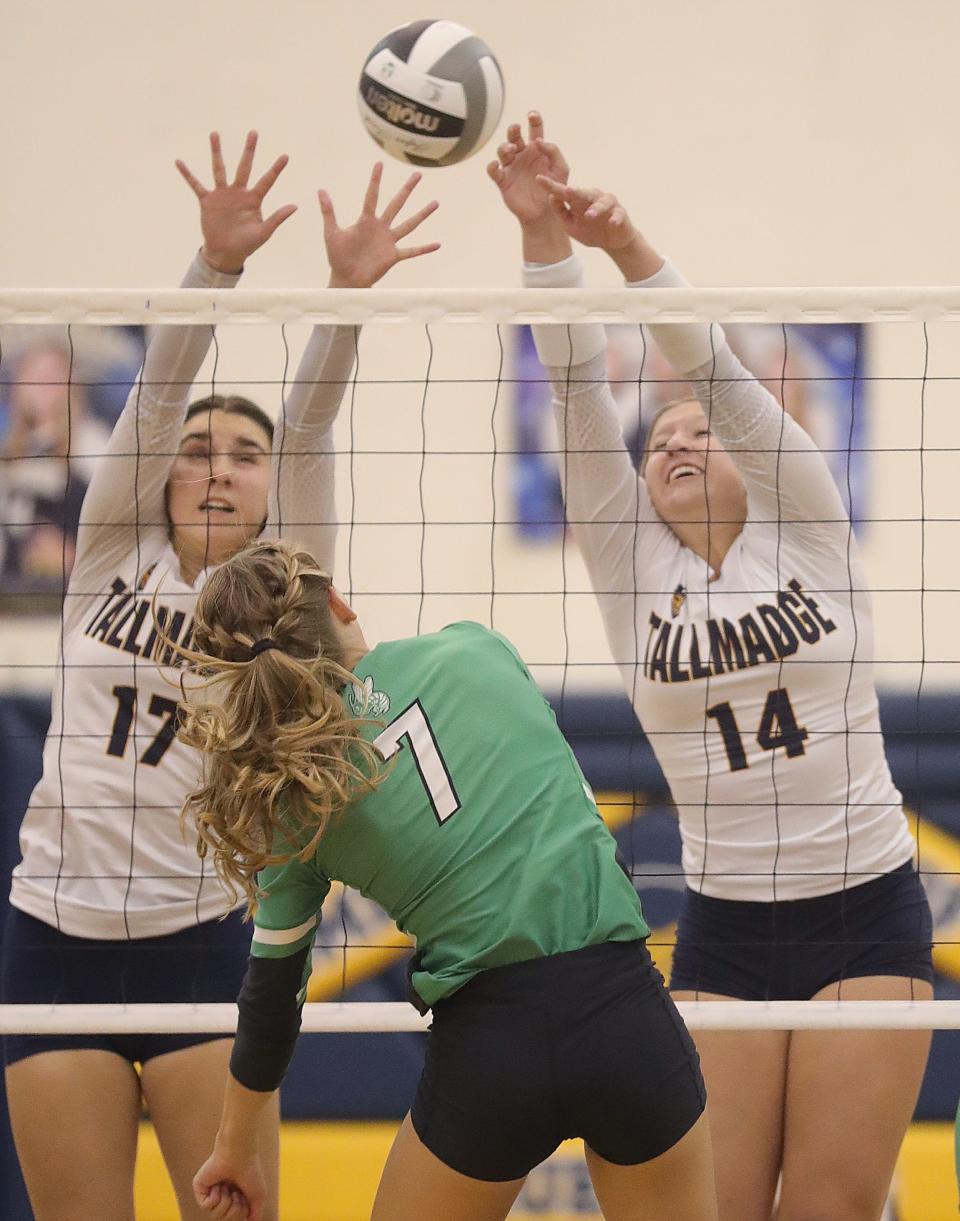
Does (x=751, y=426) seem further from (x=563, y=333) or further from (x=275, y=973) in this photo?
(x=275, y=973)

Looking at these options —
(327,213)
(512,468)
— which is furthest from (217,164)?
(512,468)

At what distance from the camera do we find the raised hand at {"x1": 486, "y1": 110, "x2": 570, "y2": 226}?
2.53 m

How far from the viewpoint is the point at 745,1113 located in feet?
7.79

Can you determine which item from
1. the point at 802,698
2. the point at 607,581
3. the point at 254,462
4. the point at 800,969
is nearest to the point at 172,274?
the point at 254,462

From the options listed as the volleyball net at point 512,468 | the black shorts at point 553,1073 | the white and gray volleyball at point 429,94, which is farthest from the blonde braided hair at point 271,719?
the volleyball net at point 512,468

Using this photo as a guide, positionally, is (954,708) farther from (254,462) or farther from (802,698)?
(254,462)

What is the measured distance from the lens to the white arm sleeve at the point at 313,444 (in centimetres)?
243

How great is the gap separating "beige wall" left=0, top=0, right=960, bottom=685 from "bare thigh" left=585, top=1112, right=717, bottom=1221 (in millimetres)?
2714

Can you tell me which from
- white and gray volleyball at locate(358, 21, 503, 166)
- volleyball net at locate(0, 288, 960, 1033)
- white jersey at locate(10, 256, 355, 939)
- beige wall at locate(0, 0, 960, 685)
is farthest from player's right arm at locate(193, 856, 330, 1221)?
beige wall at locate(0, 0, 960, 685)

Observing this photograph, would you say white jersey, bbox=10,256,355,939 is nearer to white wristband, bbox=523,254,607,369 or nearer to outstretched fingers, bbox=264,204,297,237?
outstretched fingers, bbox=264,204,297,237

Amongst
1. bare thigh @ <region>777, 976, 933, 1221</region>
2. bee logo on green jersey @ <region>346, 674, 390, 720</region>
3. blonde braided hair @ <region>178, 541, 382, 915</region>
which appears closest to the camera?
blonde braided hair @ <region>178, 541, 382, 915</region>

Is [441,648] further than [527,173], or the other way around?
[527,173]

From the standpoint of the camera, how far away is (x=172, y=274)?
174 inches

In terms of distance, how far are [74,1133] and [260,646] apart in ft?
4.00
